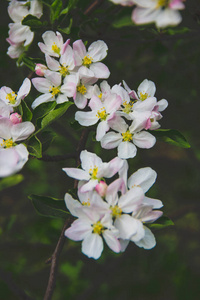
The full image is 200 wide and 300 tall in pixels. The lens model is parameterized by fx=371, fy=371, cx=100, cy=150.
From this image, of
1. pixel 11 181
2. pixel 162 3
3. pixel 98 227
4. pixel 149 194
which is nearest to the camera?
pixel 162 3

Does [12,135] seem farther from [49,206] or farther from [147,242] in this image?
[147,242]

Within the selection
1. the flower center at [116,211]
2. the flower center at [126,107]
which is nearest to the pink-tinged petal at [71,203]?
the flower center at [116,211]

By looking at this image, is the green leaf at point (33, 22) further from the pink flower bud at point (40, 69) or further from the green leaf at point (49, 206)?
the green leaf at point (49, 206)

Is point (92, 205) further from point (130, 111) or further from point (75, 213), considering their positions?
point (130, 111)

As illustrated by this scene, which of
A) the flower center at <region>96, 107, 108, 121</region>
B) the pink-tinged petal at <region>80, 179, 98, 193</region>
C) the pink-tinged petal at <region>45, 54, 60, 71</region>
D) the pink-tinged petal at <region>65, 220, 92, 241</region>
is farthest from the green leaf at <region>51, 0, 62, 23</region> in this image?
the pink-tinged petal at <region>65, 220, 92, 241</region>

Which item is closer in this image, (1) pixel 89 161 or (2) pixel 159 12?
(2) pixel 159 12

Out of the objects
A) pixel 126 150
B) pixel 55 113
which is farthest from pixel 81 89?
pixel 126 150
